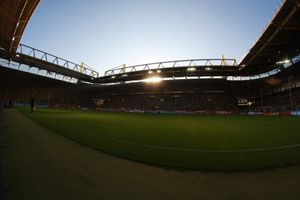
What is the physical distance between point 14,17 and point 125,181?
20.0m

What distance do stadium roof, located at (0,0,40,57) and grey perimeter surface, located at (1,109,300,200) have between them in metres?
15.4

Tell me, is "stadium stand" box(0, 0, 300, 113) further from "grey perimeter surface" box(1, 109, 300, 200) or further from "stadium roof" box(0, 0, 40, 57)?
"grey perimeter surface" box(1, 109, 300, 200)

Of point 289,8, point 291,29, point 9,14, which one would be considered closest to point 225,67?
point 291,29

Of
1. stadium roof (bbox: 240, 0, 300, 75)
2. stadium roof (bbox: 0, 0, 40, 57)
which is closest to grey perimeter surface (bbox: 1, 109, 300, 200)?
stadium roof (bbox: 0, 0, 40, 57)

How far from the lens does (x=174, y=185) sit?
4.16 m

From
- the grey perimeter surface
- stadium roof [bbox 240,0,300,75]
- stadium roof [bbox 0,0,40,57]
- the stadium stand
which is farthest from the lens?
the stadium stand

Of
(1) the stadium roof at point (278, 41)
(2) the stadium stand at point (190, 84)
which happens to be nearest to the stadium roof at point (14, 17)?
(2) the stadium stand at point (190, 84)

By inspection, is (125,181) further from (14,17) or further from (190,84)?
(190,84)

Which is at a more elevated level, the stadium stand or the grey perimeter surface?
the stadium stand

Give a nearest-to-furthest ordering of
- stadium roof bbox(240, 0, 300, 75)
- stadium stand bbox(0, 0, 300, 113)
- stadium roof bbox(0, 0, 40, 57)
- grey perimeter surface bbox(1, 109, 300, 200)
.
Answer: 1. grey perimeter surface bbox(1, 109, 300, 200)
2. stadium roof bbox(0, 0, 40, 57)
3. stadium roof bbox(240, 0, 300, 75)
4. stadium stand bbox(0, 0, 300, 113)

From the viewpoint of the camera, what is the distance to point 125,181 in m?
4.35

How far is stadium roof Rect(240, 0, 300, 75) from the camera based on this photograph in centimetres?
2317

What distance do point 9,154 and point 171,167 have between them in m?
5.80

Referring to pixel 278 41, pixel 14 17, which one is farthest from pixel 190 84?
pixel 14 17
